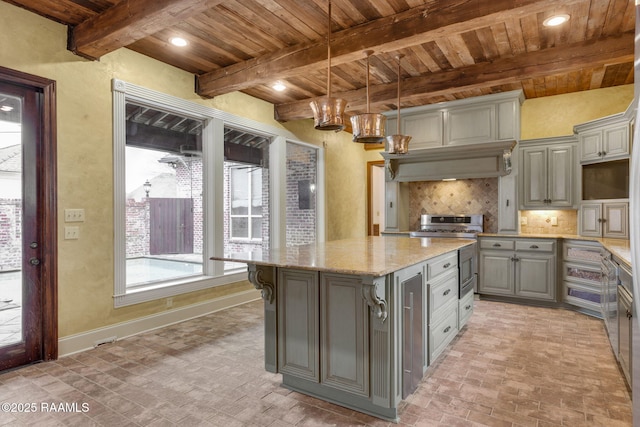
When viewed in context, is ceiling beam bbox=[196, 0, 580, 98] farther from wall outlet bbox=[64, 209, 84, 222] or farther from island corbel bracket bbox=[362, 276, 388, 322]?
island corbel bracket bbox=[362, 276, 388, 322]

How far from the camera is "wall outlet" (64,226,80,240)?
3010 mm

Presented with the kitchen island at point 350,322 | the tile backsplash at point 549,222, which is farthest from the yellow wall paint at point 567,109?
the kitchen island at point 350,322

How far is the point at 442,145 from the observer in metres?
5.15

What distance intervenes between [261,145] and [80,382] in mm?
3588

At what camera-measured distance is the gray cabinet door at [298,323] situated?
227 cm

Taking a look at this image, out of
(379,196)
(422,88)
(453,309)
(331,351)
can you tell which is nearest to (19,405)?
(331,351)

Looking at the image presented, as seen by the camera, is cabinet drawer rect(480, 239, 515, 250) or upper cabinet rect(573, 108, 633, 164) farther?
cabinet drawer rect(480, 239, 515, 250)

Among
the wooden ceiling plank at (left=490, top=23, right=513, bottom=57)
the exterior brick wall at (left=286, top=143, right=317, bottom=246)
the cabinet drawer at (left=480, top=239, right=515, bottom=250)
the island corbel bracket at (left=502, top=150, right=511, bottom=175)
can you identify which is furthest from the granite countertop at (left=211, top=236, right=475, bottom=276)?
the exterior brick wall at (left=286, top=143, right=317, bottom=246)

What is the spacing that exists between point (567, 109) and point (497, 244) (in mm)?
2080

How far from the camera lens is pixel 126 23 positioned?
2.66 metres

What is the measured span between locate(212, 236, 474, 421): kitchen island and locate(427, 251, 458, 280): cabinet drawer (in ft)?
0.08

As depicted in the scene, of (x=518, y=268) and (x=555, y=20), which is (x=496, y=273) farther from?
(x=555, y=20)

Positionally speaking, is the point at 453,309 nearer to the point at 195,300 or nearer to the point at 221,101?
the point at 195,300

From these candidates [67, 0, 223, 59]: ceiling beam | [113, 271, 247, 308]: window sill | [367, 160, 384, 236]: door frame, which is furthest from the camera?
[367, 160, 384, 236]: door frame
